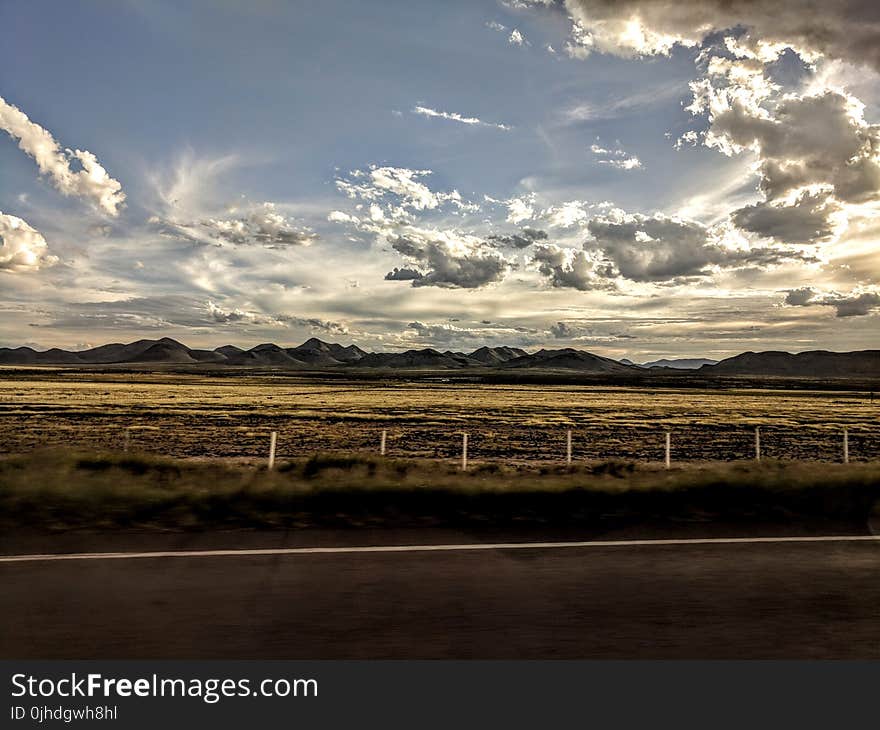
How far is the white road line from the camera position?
6.46m

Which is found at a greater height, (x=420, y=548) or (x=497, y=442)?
(x=420, y=548)

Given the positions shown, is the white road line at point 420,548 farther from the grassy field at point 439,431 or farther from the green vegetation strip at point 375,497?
the grassy field at point 439,431

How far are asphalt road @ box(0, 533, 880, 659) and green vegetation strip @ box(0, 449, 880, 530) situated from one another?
182 centimetres

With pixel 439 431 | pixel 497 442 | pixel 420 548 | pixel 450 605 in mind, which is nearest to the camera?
pixel 450 605

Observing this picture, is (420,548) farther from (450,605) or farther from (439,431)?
(439,431)

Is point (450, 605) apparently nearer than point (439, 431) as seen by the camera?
Yes

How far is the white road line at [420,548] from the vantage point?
254 inches

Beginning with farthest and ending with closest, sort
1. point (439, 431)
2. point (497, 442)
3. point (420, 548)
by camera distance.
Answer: point (439, 431) → point (497, 442) → point (420, 548)

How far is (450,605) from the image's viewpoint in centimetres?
525

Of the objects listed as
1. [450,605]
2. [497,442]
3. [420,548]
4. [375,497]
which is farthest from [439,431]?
[450,605]

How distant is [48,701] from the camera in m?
3.84

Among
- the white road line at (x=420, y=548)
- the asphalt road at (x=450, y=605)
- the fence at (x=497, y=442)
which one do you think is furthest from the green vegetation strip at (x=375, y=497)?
the fence at (x=497, y=442)

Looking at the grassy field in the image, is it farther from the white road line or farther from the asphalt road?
the asphalt road

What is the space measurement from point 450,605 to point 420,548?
1.80 m
